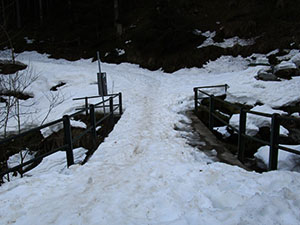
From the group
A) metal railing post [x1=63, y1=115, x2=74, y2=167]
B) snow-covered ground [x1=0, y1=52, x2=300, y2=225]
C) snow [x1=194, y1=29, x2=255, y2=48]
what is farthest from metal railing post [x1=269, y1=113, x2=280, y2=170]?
snow [x1=194, y1=29, x2=255, y2=48]

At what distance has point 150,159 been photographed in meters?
5.16

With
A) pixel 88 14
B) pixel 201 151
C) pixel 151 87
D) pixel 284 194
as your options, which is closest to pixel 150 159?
pixel 201 151

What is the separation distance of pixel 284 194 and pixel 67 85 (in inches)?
739

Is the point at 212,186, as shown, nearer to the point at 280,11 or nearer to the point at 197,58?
the point at 197,58

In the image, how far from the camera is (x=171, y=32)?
22.7m

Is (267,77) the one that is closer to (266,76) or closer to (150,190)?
(266,76)

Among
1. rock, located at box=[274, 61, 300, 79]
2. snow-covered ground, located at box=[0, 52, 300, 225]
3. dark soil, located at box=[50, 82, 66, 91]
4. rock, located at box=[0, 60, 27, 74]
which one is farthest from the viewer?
dark soil, located at box=[50, 82, 66, 91]

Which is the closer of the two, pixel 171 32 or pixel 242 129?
pixel 242 129

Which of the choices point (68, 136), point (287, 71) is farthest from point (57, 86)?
point (287, 71)

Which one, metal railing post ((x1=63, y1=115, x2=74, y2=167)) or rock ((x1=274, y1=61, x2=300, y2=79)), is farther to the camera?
rock ((x1=274, y1=61, x2=300, y2=79))

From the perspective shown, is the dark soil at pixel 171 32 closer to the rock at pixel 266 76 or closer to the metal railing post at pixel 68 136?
the rock at pixel 266 76

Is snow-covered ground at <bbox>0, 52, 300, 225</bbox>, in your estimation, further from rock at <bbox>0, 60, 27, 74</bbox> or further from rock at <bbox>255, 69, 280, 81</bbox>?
rock at <bbox>0, 60, 27, 74</bbox>

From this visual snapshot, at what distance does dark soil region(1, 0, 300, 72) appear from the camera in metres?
21.6

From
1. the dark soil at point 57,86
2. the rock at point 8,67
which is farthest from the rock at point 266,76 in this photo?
the dark soil at point 57,86
